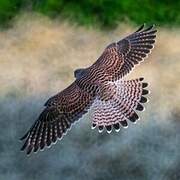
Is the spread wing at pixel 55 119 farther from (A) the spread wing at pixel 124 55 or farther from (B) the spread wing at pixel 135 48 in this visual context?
(B) the spread wing at pixel 135 48

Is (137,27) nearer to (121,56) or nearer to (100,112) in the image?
(121,56)

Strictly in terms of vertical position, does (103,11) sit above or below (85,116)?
above

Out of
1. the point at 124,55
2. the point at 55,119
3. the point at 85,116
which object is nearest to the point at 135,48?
the point at 124,55

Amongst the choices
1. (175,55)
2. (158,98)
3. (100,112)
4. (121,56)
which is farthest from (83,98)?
(175,55)

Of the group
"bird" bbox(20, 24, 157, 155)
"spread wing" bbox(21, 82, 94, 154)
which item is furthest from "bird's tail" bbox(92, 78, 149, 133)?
"spread wing" bbox(21, 82, 94, 154)

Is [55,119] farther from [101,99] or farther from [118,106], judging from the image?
[118,106]

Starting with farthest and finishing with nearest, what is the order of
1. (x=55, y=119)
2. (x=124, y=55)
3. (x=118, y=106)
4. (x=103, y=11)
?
(x=103, y=11) < (x=124, y=55) < (x=118, y=106) < (x=55, y=119)

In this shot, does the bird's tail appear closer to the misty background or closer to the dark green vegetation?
the misty background

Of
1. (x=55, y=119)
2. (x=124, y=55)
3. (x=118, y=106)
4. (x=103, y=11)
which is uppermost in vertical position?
(x=103, y=11)

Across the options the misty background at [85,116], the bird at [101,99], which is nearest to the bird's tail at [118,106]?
the bird at [101,99]
